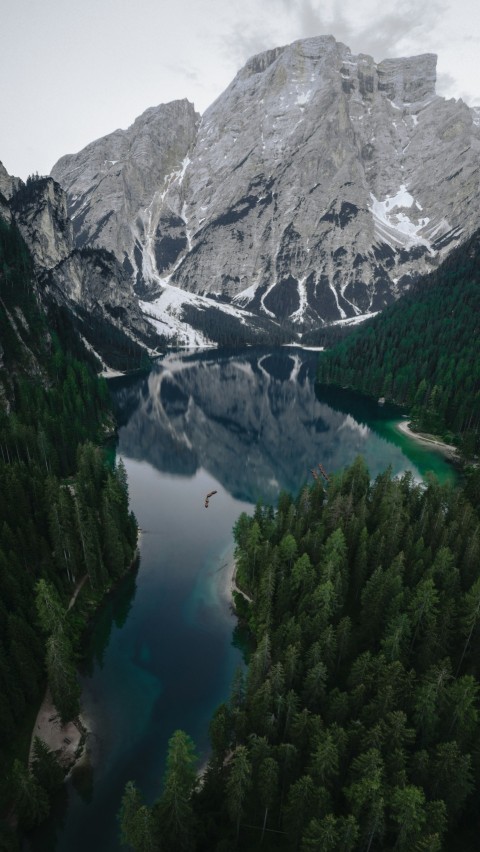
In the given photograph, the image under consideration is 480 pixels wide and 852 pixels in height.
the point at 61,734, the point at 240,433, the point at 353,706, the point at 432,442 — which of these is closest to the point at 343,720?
the point at 353,706

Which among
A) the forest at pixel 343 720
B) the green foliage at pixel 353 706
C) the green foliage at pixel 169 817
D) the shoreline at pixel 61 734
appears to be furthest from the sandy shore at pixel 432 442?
the green foliage at pixel 169 817

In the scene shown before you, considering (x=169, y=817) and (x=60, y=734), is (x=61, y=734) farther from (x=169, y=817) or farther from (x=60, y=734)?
(x=169, y=817)

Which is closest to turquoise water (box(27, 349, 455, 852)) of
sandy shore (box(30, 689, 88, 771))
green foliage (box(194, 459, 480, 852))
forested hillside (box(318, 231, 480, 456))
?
sandy shore (box(30, 689, 88, 771))

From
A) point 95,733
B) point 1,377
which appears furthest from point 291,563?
point 1,377

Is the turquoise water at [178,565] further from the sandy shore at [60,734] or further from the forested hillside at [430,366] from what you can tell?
the forested hillside at [430,366]

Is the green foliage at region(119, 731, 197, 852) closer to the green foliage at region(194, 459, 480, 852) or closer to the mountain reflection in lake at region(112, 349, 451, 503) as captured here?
the green foliage at region(194, 459, 480, 852)

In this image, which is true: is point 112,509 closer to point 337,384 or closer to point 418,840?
point 418,840
